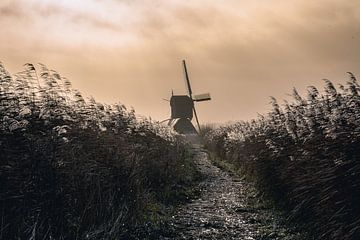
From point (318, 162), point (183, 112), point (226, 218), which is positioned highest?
point (183, 112)

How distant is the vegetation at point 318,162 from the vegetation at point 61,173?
3189 mm

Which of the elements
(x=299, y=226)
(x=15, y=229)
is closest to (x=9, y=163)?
(x=15, y=229)

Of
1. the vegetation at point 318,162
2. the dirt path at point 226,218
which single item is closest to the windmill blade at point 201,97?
the dirt path at point 226,218

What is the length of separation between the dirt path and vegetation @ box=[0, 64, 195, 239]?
0.86 meters

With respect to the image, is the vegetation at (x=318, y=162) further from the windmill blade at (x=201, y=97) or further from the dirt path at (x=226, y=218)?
the windmill blade at (x=201, y=97)

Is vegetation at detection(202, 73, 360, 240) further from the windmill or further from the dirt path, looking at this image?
the windmill

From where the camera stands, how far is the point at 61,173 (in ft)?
22.6

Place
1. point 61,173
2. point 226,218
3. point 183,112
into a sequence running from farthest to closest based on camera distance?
point 183,112 → point 226,218 → point 61,173

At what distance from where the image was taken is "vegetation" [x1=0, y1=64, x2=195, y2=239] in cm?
631

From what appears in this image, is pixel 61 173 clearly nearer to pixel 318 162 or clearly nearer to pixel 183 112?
pixel 318 162

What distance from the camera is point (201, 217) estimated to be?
1070cm

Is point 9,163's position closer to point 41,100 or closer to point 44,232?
point 44,232

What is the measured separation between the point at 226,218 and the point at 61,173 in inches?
205

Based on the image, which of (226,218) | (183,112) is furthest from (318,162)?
(183,112)
